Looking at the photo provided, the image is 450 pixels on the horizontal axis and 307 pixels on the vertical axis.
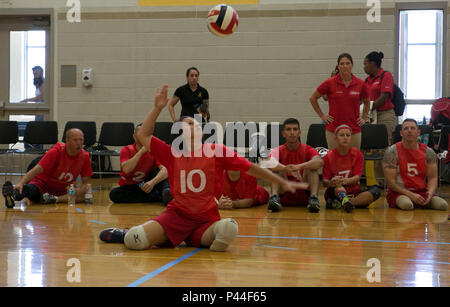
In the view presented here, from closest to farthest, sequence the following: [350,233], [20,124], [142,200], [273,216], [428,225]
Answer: [350,233] < [428,225] < [273,216] < [142,200] < [20,124]

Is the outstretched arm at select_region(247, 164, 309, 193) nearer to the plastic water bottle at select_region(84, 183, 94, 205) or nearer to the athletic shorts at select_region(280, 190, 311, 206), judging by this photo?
the athletic shorts at select_region(280, 190, 311, 206)

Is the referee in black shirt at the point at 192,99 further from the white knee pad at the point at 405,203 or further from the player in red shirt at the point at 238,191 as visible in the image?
the white knee pad at the point at 405,203

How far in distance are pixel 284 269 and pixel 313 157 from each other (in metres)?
3.33

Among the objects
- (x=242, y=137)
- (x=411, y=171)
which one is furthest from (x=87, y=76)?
(x=411, y=171)

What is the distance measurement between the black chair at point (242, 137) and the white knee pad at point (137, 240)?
4.44 meters

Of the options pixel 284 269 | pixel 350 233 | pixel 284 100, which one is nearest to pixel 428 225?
pixel 350 233

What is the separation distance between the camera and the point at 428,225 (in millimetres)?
5441

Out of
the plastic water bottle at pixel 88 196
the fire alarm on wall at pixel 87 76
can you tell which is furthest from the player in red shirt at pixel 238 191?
the fire alarm on wall at pixel 87 76

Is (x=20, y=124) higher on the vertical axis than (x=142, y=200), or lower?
higher

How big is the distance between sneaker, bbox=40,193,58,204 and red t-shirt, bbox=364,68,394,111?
4.96m

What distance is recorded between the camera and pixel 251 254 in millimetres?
3982

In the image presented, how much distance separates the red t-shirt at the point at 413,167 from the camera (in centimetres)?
670

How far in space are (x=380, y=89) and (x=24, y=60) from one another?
7000 mm
